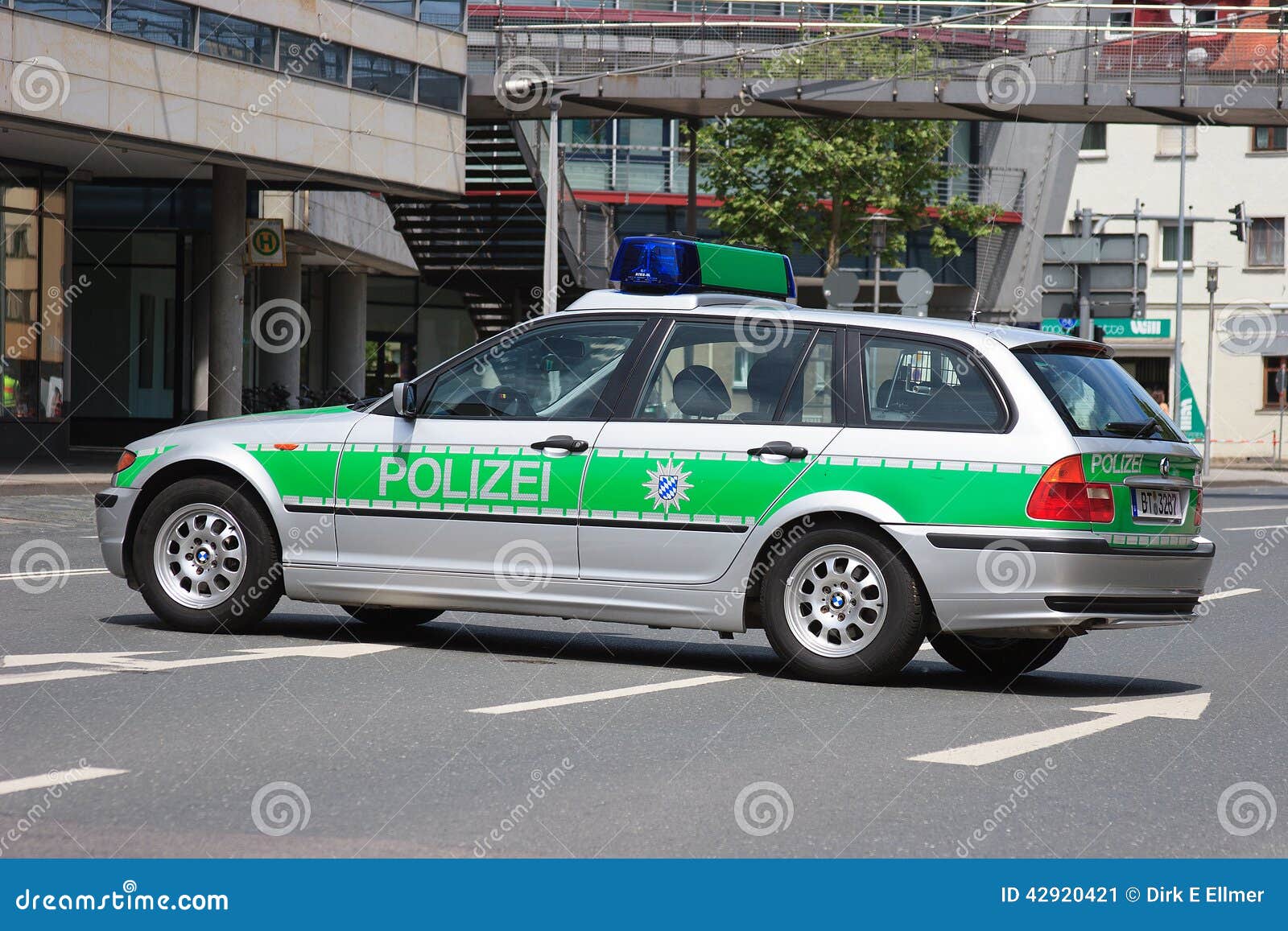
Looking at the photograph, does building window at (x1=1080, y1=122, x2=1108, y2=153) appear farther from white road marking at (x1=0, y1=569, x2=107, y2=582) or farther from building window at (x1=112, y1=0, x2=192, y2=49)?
white road marking at (x1=0, y1=569, x2=107, y2=582)

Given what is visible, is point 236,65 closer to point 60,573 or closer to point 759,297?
point 60,573

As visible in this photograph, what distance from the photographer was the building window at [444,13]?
3053 centimetres

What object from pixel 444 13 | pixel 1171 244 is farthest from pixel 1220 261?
pixel 444 13

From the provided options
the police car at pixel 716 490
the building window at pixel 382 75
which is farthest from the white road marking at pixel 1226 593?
the building window at pixel 382 75

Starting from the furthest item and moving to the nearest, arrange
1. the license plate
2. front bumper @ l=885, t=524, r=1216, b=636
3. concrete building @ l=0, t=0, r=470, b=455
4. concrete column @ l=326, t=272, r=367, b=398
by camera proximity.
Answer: concrete column @ l=326, t=272, r=367, b=398
concrete building @ l=0, t=0, r=470, b=455
the license plate
front bumper @ l=885, t=524, r=1216, b=636

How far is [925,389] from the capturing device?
26.6 ft

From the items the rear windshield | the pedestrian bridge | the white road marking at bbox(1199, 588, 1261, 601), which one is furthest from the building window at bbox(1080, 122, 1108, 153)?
the rear windshield

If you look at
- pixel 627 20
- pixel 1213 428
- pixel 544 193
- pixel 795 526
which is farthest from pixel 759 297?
pixel 1213 428

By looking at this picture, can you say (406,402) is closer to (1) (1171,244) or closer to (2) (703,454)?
(2) (703,454)

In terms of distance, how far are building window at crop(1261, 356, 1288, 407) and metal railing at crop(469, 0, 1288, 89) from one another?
82.9 feet

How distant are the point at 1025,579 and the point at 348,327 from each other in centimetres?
3902

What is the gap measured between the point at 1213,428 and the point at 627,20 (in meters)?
29.8

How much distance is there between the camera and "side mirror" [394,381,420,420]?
8.66 m

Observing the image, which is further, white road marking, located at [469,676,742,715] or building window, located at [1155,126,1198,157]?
building window, located at [1155,126,1198,157]
